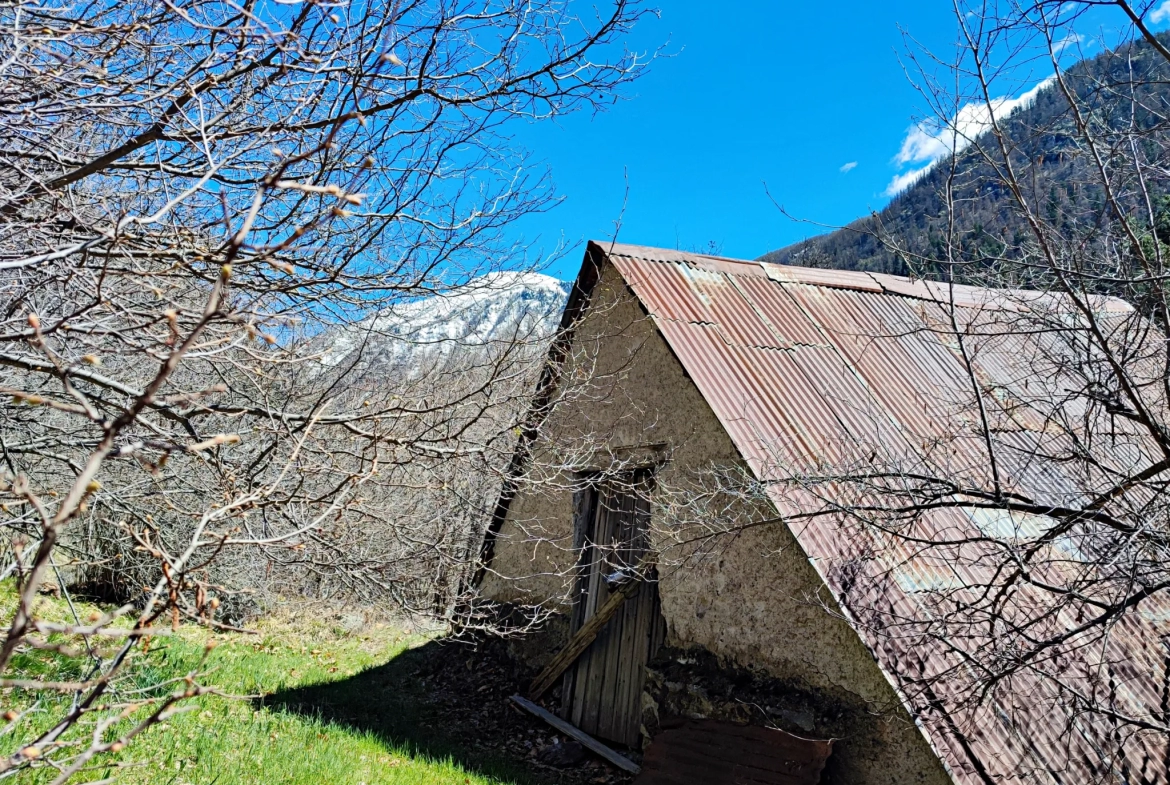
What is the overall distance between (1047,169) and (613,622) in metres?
5.42

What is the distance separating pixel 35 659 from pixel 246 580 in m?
5.51

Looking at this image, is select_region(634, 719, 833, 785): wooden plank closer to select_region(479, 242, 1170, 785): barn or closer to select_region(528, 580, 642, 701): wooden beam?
select_region(479, 242, 1170, 785): barn

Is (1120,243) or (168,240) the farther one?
(1120,243)

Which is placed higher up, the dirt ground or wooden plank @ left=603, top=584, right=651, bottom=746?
wooden plank @ left=603, top=584, right=651, bottom=746

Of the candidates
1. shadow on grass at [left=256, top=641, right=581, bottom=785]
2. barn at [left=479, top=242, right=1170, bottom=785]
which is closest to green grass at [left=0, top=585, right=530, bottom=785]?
shadow on grass at [left=256, top=641, right=581, bottom=785]

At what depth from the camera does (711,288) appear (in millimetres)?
8281

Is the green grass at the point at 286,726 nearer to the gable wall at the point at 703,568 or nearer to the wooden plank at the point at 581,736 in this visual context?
the wooden plank at the point at 581,736

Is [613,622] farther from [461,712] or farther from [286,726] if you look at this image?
[286,726]

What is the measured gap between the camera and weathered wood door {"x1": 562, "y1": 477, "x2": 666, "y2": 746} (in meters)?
7.29

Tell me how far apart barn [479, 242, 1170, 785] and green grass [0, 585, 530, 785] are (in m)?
1.57

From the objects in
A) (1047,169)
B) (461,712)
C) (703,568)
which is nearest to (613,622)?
(703,568)

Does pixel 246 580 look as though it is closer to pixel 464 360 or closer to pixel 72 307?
pixel 464 360

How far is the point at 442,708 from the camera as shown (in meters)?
8.73

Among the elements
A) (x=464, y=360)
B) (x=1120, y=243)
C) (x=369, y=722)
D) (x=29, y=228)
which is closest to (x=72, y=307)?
(x=29, y=228)
